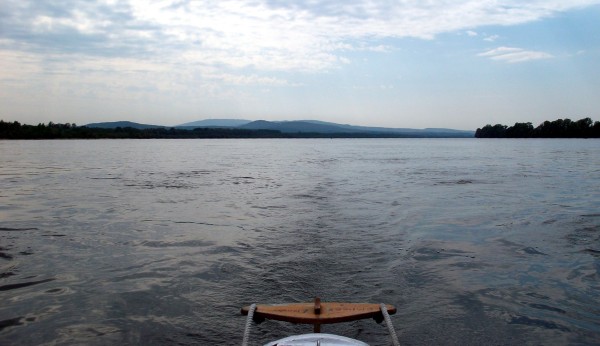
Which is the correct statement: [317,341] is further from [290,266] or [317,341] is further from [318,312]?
[290,266]

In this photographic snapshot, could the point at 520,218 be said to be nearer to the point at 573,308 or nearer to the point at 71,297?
the point at 573,308

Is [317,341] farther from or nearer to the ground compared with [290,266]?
farther from the ground

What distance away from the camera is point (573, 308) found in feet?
26.3

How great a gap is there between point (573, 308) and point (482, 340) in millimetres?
2298

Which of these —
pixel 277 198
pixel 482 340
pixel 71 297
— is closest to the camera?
pixel 482 340

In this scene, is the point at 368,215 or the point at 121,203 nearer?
the point at 368,215

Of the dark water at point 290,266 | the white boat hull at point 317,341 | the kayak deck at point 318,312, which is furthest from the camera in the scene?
the dark water at point 290,266

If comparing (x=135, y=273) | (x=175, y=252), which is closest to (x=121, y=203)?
(x=175, y=252)

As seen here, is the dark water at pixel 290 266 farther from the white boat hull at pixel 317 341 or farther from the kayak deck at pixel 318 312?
the white boat hull at pixel 317 341

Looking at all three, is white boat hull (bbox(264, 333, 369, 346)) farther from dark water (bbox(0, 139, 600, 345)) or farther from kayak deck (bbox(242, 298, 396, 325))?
dark water (bbox(0, 139, 600, 345))

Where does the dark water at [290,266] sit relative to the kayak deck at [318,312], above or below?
below

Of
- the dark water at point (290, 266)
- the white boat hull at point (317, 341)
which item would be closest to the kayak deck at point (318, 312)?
the white boat hull at point (317, 341)

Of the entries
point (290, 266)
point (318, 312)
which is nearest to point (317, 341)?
point (318, 312)

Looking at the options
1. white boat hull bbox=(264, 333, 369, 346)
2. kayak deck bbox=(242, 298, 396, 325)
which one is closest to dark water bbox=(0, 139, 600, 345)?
kayak deck bbox=(242, 298, 396, 325)
